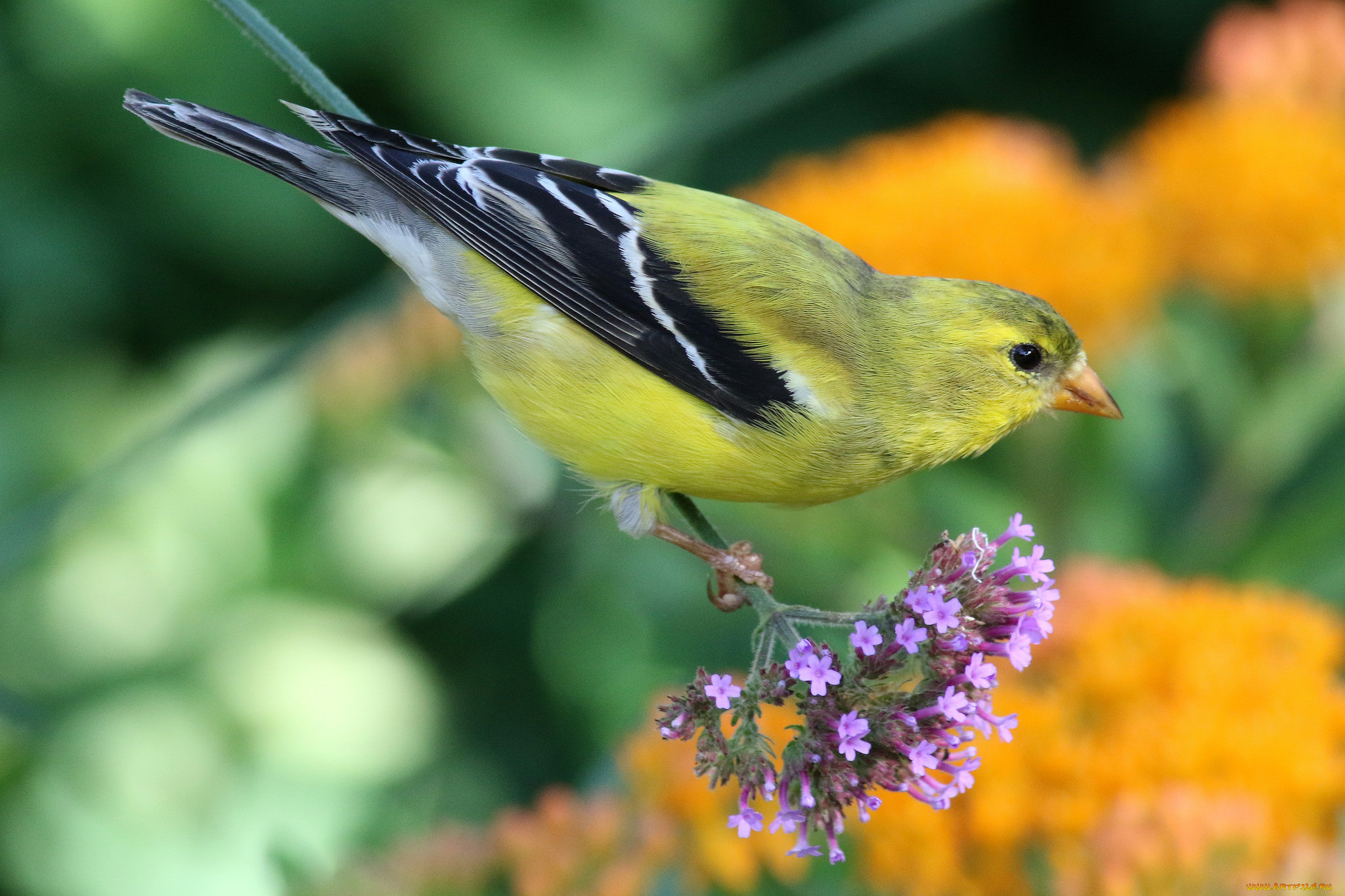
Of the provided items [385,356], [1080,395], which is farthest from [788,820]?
[385,356]

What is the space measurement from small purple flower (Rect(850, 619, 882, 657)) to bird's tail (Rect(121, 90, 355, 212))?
1066 millimetres

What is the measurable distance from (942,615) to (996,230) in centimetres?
→ 142

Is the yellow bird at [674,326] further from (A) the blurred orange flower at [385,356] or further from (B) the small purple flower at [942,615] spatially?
(A) the blurred orange flower at [385,356]

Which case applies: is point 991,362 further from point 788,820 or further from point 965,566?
point 788,820

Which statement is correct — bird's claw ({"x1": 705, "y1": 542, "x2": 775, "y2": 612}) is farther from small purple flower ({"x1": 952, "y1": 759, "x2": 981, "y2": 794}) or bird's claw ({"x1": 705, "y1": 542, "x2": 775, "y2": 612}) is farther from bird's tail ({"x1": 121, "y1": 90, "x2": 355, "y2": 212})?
bird's tail ({"x1": 121, "y1": 90, "x2": 355, "y2": 212})

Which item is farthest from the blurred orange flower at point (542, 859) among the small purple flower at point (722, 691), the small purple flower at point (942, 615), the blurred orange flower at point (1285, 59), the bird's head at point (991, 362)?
the blurred orange flower at point (1285, 59)

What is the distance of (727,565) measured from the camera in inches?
61.1

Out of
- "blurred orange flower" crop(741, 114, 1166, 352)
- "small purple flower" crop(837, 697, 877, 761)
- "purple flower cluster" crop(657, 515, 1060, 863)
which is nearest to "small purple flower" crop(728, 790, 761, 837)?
"purple flower cluster" crop(657, 515, 1060, 863)

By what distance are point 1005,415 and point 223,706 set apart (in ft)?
6.77

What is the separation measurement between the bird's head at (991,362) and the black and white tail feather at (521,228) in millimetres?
273

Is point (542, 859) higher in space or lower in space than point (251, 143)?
lower

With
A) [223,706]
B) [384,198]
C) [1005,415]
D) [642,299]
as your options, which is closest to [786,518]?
[1005,415]

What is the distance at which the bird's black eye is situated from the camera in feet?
6.35

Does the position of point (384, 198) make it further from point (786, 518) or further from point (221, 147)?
point (786, 518)
